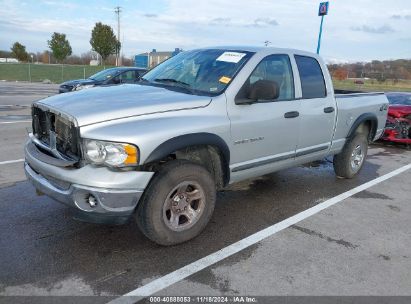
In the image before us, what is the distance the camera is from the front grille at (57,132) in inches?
128

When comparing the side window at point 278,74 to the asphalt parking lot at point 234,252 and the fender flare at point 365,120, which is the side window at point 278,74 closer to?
the asphalt parking lot at point 234,252

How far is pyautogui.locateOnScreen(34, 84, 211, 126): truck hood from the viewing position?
3293 millimetres

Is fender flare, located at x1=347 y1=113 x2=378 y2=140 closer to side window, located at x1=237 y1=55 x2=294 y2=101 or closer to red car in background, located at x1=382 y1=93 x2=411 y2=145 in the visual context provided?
side window, located at x1=237 y1=55 x2=294 y2=101

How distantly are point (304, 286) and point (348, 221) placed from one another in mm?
1689

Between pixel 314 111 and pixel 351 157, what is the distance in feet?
5.49

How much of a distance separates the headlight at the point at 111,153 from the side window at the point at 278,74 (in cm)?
165

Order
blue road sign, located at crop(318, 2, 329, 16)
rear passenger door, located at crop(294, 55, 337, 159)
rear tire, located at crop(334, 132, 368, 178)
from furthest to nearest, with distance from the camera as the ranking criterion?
blue road sign, located at crop(318, 2, 329, 16) → rear tire, located at crop(334, 132, 368, 178) → rear passenger door, located at crop(294, 55, 337, 159)

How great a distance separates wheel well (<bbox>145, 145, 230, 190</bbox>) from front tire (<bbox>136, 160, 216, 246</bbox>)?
8.6 inches

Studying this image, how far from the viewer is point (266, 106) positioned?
14.1 feet

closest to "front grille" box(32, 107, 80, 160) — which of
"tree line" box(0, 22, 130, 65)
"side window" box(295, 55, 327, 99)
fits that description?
"side window" box(295, 55, 327, 99)

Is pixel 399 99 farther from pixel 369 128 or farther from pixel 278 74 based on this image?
pixel 278 74

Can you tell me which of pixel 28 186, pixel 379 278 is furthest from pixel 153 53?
pixel 379 278

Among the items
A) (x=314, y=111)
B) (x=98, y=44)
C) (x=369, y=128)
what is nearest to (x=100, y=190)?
(x=314, y=111)

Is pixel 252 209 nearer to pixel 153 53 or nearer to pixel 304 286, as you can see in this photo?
pixel 304 286
